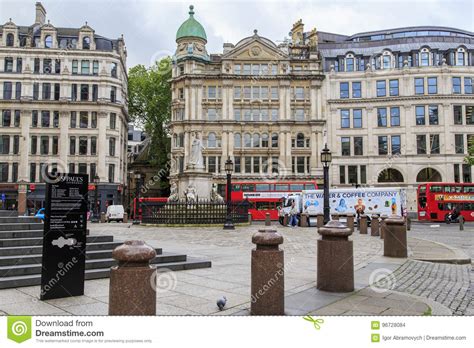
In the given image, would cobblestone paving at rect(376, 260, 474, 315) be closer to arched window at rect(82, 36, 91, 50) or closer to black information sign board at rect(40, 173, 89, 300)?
black information sign board at rect(40, 173, 89, 300)

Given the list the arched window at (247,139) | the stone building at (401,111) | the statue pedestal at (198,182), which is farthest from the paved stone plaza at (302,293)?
the stone building at (401,111)

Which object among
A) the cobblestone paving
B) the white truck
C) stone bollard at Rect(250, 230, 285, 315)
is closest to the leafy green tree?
the white truck

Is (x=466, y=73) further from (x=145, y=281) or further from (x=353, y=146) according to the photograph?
(x=145, y=281)

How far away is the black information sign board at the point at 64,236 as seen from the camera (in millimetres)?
6074

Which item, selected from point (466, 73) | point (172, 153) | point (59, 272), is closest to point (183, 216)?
point (59, 272)

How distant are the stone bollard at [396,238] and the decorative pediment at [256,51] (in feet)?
150

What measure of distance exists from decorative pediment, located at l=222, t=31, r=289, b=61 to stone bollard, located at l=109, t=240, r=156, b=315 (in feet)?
172

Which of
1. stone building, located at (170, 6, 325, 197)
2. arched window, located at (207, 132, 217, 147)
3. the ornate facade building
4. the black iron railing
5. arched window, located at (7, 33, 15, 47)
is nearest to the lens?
the black iron railing

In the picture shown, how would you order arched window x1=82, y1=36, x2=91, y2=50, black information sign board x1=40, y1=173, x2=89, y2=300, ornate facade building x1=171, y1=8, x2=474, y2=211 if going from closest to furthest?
black information sign board x1=40, y1=173, x2=89, y2=300 < ornate facade building x1=171, y1=8, x2=474, y2=211 < arched window x1=82, y1=36, x2=91, y2=50

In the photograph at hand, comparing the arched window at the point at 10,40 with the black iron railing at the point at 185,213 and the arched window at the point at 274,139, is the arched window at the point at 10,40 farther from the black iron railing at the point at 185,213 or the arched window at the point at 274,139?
the black iron railing at the point at 185,213

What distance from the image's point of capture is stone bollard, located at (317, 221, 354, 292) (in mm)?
6836

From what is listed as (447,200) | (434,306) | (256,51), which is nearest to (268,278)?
(434,306)

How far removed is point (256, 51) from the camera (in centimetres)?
5431
